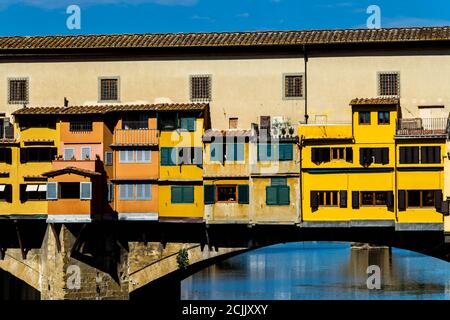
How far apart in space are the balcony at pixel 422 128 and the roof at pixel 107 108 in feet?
26.4

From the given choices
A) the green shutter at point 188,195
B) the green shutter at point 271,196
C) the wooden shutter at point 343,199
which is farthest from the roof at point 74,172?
the wooden shutter at point 343,199

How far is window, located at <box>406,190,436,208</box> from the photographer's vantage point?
135 ft

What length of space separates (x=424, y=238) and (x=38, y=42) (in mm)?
18422

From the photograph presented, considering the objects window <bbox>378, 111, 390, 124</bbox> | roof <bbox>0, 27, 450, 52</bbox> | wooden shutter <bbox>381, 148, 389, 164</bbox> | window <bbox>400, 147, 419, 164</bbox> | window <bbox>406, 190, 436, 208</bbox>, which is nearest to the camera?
window <bbox>406, 190, 436, 208</bbox>

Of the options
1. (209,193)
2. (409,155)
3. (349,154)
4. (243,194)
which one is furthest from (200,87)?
(409,155)

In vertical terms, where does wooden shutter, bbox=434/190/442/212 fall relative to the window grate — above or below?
below

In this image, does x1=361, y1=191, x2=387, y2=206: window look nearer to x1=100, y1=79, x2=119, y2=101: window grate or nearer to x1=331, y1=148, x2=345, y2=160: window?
x1=331, y1=148, x2=345, y2=160: window

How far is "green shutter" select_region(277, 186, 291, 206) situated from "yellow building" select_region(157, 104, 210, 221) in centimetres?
321

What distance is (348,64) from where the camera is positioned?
144 feet

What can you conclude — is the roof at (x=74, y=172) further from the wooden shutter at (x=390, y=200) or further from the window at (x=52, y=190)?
the wooden shutter at (x=390, y=200)

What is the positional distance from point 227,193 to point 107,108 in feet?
20.2

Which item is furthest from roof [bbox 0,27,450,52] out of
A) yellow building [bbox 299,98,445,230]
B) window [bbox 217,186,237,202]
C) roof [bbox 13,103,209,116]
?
window [bbox 217,186,237,202]

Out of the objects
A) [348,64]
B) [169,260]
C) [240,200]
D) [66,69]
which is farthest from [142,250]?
[348,64]
